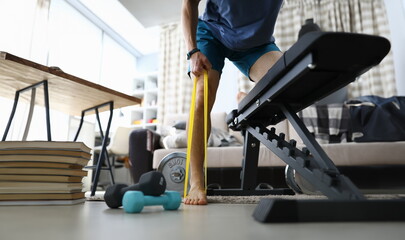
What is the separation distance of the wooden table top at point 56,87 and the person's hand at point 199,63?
586mm

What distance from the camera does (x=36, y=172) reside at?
3.36 feet

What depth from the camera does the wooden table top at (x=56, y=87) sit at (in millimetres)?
1153

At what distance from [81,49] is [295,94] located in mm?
4219

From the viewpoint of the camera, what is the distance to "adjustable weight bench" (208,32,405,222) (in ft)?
1.71

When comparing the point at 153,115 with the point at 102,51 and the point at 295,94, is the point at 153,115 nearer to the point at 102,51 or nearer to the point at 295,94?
the point at 102,51

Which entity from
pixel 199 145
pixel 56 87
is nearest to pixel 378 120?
pixel 199 145

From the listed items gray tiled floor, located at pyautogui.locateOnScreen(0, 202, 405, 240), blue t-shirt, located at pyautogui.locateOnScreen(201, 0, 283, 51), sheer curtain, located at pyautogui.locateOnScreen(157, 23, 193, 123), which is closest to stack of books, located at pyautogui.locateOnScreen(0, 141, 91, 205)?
gray tiled floor, located at pyautogui.locateOnScreen(0, 202, 405, 240)

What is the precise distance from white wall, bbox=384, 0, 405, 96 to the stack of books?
136 inches

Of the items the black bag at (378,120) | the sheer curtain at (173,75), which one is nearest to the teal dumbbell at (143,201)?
the black bag at (378,120)

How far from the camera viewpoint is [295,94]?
0.95 m

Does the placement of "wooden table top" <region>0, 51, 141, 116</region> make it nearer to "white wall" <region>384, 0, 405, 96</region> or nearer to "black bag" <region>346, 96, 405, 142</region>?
"black bag" <region>346, 96, 405, 142</region>

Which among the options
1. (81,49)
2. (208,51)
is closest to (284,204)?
(208,51)

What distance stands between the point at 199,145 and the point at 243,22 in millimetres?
586

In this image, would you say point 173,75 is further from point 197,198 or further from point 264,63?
point 197,198
